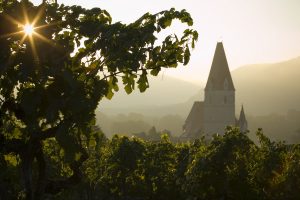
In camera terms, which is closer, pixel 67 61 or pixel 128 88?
pixel 67 61

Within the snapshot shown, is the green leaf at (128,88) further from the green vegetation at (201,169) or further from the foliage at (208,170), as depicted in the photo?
the green vegetation at (201,169)

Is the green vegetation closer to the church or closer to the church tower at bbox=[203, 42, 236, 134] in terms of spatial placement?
the church tower at bbox=[203, 42, 236, 134]

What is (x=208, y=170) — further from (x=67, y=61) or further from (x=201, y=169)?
(x=67, y=61)

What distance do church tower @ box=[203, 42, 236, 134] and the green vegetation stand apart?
2009 inches

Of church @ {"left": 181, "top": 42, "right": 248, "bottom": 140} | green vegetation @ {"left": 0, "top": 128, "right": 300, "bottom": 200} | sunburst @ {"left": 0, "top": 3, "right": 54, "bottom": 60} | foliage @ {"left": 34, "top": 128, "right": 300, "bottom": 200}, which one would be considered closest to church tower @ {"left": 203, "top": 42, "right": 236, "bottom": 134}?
church @ {"left": 181, "top": 42, "right": 248, "bottom": 140}

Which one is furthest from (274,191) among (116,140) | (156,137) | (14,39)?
(156,137)

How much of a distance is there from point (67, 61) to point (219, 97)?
7448cm

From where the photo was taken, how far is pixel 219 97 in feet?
259

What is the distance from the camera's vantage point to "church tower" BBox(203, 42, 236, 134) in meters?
74.8

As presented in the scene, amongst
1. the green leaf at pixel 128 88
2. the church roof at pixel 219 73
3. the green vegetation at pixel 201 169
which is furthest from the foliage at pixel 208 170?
the church roof at pixel 219 73

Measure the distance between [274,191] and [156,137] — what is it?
7998cm

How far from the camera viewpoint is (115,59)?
5.43 meters

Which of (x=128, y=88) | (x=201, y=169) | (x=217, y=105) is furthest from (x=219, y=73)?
(x=128, y=88)

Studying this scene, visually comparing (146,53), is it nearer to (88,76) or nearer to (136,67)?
(136,67)
